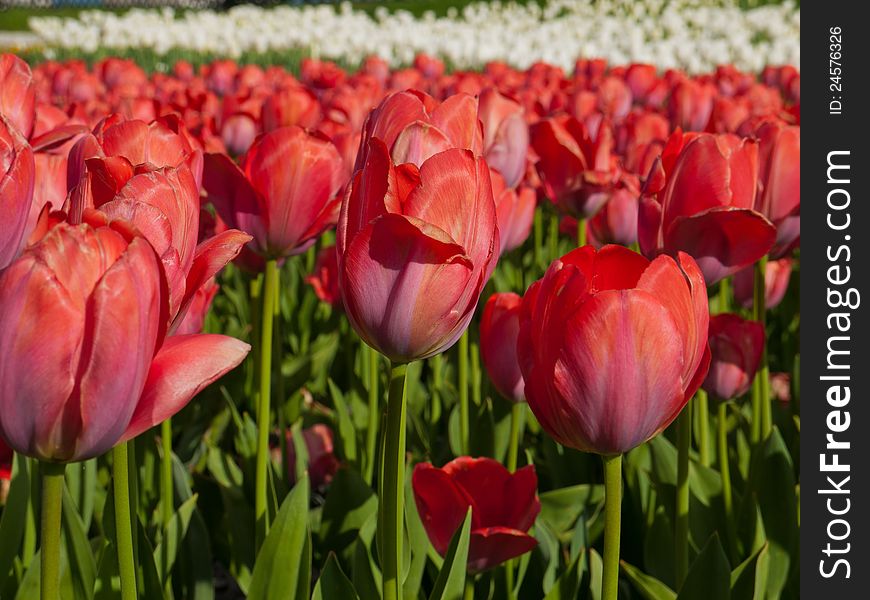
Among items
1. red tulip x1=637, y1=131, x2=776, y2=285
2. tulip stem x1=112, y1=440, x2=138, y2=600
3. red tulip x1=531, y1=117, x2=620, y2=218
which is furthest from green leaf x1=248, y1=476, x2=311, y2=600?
red tulip x1=531, y1=117, x2=620, y2=218

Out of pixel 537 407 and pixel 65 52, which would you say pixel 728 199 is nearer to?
pixel 537 407

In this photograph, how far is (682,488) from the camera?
1.41 metres

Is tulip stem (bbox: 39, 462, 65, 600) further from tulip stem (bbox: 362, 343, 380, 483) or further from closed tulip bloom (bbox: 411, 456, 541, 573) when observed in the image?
tulip stem (bbox: 362, 343, 380, 483)

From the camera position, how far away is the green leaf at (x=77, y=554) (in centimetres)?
138

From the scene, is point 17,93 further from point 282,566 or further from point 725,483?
point 725,483

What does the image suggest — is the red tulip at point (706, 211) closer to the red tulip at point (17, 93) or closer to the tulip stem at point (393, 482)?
the tulip stem at point (393, 482)

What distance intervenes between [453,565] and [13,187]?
2.18ft

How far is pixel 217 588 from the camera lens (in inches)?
96.0

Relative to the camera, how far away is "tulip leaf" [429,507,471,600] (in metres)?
1.25

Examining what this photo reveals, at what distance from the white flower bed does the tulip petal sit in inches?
297

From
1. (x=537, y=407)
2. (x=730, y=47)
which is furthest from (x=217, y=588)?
(x=730, y=47)

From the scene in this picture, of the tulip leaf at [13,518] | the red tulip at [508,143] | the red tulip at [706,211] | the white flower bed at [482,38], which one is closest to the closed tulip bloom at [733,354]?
the red tulip at [706,211]

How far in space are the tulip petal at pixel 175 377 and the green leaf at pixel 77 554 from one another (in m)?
0.64

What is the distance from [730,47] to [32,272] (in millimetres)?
8970
